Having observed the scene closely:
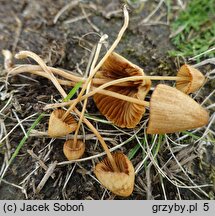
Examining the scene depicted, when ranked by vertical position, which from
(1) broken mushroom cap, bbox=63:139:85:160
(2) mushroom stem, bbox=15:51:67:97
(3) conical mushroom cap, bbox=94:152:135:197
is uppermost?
(2) mushroom stem, bbox=15:51:67:97

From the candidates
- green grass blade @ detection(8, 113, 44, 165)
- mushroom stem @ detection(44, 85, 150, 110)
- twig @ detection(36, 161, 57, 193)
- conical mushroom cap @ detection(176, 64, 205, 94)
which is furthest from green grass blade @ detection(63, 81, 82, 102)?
conical mushroom cap @ detection(176, 64, 205, 94)

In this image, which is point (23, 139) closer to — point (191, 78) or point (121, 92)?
point (121, 92)

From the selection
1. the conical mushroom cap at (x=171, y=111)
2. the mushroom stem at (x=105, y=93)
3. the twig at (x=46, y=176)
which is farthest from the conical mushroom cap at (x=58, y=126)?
the conical mushroom cap at (x=171, y=111)

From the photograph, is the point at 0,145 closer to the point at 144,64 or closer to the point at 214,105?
the point at 144,64

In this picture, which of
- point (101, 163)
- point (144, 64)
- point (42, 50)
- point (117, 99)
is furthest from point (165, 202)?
point (42, 50)

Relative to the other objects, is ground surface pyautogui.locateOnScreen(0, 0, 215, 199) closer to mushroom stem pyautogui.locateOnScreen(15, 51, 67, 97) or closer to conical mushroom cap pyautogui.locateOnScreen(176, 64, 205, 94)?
mushroom stem pyautogui.locateOnScreen(15, 51, 67, 97)

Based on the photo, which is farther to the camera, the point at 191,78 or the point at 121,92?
the point at 121,92

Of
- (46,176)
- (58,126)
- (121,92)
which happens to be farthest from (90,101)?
(46,176)
